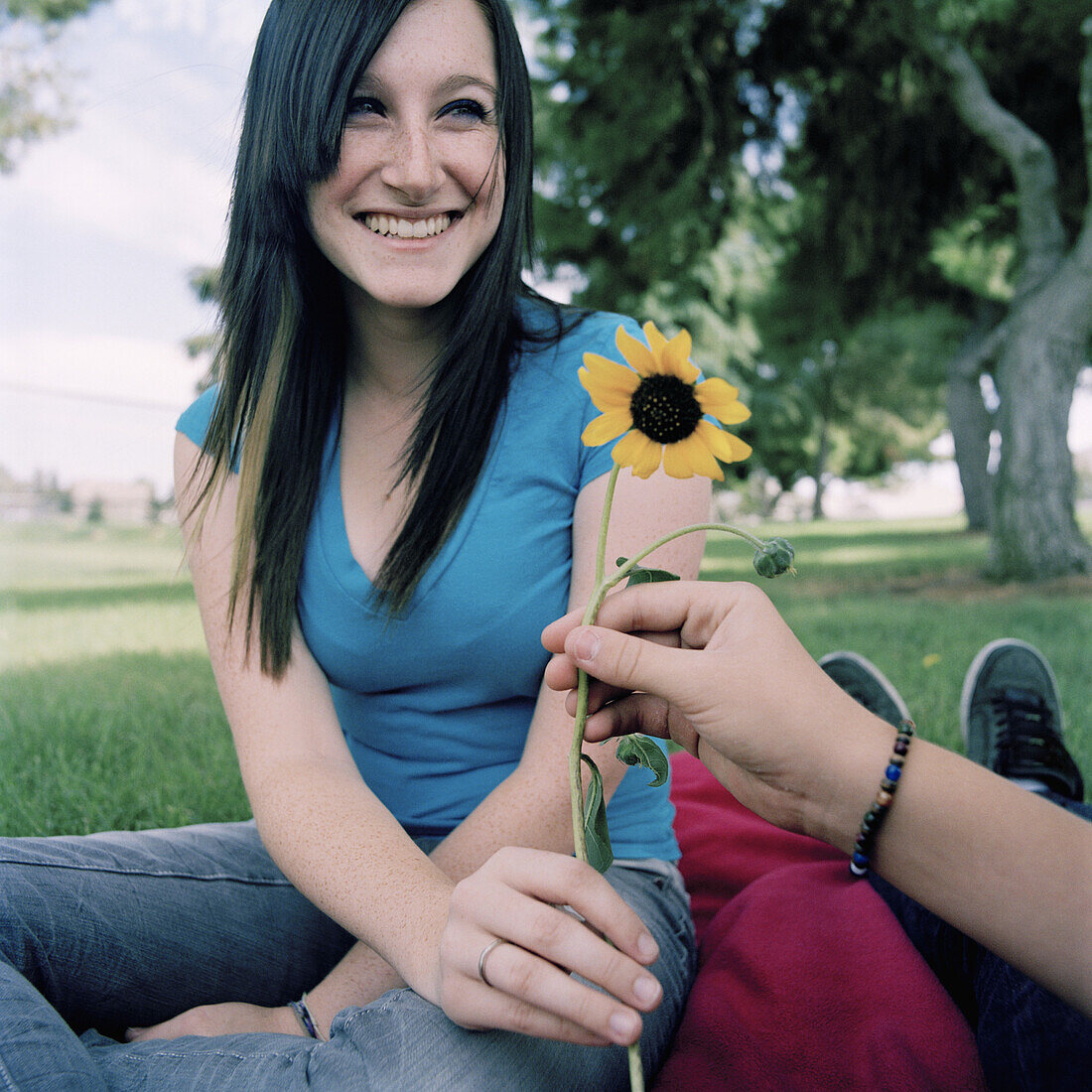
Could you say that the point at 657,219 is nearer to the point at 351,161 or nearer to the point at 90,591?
the point at 90,591

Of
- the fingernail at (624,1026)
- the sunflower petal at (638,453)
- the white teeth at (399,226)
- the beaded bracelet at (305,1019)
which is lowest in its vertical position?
the beaded bracelet at (305,1019)

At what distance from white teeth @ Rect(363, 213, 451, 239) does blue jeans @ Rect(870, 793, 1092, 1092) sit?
1.29 meters

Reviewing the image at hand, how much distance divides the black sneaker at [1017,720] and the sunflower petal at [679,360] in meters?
1.73

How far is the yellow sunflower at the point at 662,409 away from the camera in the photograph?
0.76 meters

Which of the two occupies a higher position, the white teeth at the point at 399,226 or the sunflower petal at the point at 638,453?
the white teeth at the point at 399,226

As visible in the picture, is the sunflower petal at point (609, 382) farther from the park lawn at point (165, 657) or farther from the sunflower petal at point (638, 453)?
the park lawn at point (165, 657)

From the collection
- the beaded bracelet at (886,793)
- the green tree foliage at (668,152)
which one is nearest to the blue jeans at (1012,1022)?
the beaded bracelet at (886,793)

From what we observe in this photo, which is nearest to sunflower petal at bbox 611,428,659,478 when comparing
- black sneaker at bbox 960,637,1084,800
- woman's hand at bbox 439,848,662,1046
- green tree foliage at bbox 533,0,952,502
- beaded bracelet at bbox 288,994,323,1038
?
woman's hand at bbox 439,848,662,1046

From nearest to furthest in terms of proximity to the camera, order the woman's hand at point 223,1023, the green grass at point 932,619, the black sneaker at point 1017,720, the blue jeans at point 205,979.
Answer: the blue jeans at point 205,979
the woman's hand at point 223,1023
the black sneaker at point 1017,720
the green grass at point 932,619

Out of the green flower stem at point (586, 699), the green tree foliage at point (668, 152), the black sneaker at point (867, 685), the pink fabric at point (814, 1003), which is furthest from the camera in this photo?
the green tree foliage at point (668, 152)

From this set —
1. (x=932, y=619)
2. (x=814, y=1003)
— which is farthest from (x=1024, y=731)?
(x=932, y=619)

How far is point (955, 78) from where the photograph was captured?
21.8ft

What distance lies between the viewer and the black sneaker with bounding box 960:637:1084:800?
2.08 meters

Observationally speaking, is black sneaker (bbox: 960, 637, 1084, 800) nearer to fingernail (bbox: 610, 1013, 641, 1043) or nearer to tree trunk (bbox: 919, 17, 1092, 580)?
fingernail (bbox: 610, 1013, 641, 1043)
